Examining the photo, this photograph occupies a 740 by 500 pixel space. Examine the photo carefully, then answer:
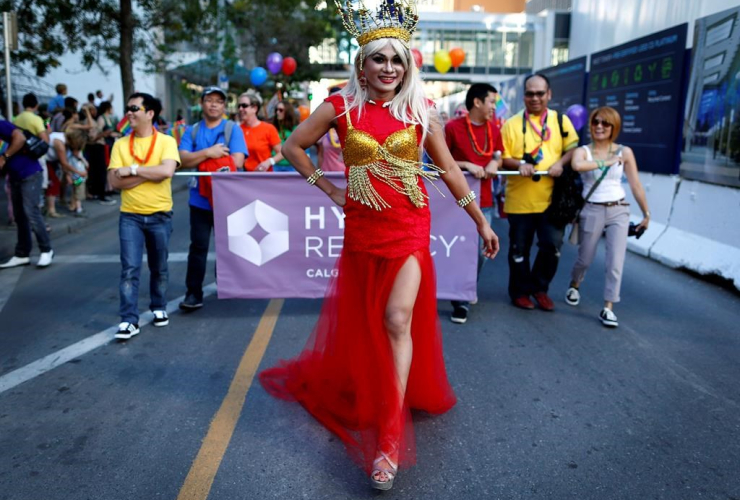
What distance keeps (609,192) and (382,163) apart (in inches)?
127

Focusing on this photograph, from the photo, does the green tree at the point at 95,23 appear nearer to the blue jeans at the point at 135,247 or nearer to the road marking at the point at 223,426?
the blue jeans at the point at 135,247

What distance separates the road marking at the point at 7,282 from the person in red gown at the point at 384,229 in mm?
4285

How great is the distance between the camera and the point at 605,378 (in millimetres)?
4605

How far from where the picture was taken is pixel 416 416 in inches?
156

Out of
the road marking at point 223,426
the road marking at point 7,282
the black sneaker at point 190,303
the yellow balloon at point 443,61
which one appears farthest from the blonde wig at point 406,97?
the yellow balloon at point 443,61

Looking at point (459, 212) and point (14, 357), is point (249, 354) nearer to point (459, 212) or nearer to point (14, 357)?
point (14, 357)

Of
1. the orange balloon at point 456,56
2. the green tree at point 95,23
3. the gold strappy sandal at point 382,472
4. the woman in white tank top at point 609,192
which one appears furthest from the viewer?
the orange balloon at point 456,56

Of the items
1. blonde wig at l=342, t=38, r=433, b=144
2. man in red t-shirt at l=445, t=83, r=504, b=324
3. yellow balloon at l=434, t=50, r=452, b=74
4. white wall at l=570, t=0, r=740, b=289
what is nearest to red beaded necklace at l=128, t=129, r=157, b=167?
blonde wig at l=342, t=38, r=433, b=144

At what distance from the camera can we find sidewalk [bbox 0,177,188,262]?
30.5 feet

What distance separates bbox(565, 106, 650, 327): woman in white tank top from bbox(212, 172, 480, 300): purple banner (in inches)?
39.3

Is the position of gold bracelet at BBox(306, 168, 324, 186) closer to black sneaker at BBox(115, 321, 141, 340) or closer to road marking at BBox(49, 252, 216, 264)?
black sneaker at BBox(115, 321, 141, 340)

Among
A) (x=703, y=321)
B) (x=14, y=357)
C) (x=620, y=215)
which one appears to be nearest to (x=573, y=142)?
(x=620, y=215)

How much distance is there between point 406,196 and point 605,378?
213 cm

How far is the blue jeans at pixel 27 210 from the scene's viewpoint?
8.04m
